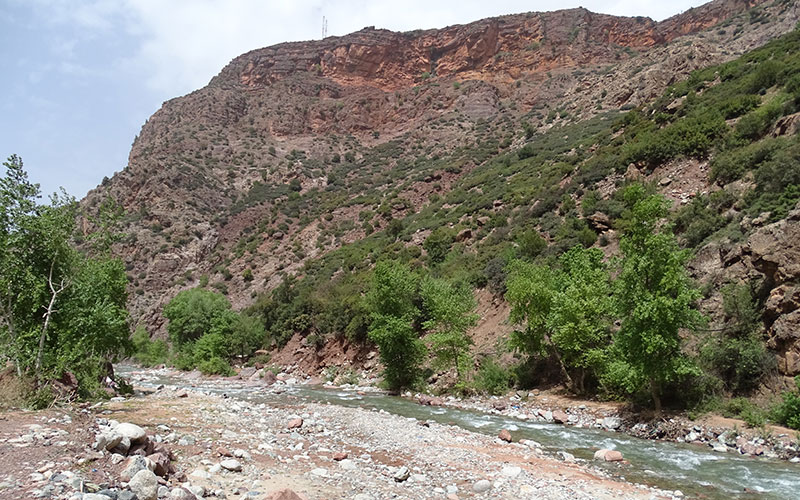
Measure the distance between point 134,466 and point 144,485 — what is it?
2.36 feet

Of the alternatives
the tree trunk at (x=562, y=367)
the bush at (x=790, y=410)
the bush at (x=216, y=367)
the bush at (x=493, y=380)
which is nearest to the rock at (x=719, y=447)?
the bush at (x=790, y=410)

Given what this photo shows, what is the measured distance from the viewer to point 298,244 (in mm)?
58844

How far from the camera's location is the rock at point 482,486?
26.0 feet

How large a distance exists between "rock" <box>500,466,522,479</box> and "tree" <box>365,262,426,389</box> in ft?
46.0

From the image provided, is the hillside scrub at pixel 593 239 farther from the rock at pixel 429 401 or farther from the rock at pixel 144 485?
the rock at pixel 144 485

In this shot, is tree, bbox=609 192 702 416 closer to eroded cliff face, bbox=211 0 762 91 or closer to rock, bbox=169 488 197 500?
rock, bbox=169 488 197 500

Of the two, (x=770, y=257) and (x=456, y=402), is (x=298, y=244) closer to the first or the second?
(x=456, y=402)

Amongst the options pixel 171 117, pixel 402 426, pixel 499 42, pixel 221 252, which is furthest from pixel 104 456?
pixel 499 42

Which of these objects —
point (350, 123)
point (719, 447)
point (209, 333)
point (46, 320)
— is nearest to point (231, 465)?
point (46, 320)

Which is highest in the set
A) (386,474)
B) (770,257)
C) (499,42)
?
(499,42)

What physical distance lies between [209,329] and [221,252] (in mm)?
22421

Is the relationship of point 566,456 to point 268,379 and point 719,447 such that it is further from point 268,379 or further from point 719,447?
point 268,379

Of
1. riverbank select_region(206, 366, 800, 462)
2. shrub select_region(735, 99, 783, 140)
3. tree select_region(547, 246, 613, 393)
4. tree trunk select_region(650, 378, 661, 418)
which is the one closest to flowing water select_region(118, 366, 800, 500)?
riverbank select_region(206, 366, 800, 462)

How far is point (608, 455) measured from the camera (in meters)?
10.9
